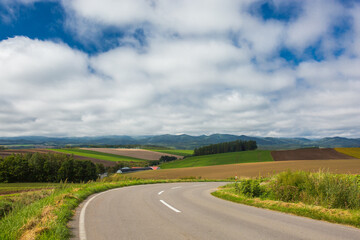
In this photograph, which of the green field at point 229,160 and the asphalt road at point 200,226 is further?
the green field at point 229,160

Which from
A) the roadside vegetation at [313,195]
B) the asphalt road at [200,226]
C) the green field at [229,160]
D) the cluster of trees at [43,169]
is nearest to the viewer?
the asphalt road at [200,226]

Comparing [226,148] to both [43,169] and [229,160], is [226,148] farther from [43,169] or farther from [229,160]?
[43,169]

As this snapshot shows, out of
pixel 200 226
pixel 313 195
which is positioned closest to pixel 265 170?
pixel 313 195

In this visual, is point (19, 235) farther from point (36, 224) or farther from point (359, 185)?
point (359, 185)

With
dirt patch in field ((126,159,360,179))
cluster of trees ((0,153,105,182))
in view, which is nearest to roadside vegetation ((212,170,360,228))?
dirt patch in field ((126,159,360,179))

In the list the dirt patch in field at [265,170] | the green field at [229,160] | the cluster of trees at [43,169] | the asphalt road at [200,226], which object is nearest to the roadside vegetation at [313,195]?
the asphalt road at [200,226]

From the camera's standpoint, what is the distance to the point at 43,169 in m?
65.6

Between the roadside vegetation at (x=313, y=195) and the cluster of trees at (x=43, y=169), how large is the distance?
53636 millimetres

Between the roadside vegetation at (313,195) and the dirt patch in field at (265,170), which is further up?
the roadside vegetation at (313,195)

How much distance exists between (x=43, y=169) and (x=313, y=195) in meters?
70.1

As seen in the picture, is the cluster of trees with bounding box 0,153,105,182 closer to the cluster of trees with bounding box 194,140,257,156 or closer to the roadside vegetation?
the roadside vegetation

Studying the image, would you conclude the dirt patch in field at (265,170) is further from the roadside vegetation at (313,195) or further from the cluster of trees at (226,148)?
the cluster of trees at (226,148)

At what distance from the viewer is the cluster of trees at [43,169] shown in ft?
198

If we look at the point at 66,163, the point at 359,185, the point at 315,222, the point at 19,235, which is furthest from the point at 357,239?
the point at 66,163
